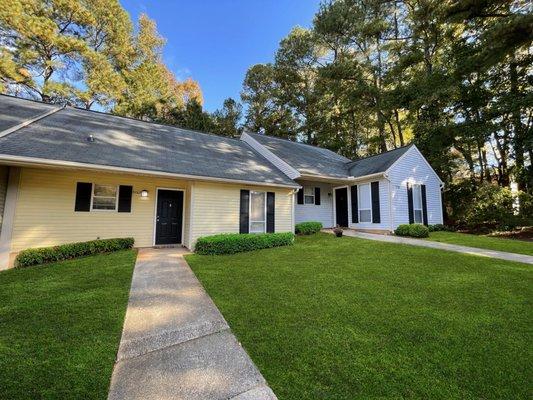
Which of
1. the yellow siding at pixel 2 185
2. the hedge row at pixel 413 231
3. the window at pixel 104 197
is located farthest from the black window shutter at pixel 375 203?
the yellow siding at pixel 2 185

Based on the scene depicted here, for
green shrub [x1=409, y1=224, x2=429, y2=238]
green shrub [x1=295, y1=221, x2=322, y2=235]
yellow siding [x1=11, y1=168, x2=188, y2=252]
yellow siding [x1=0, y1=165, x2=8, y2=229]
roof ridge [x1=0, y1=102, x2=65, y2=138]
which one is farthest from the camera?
green shrub [x1=295, y1=221, x2=322, y2=235]

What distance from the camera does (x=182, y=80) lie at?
28281 mm

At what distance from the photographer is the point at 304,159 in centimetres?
1553

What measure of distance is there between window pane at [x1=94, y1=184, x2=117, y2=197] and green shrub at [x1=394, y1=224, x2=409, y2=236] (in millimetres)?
12180

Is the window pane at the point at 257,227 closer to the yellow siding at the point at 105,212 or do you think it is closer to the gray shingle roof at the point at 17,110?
the yellow siding at the point at 105,212

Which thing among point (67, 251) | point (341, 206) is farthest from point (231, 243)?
point (341, 206)

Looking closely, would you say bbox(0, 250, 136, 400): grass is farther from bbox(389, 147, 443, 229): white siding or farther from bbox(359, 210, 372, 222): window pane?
bbox(389, 147, 443, 229): white siding

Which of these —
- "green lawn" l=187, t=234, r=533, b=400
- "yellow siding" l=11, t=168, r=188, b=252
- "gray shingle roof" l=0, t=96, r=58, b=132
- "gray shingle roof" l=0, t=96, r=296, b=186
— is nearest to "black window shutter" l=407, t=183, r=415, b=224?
"green lawn" l=187, t=234, r=533, b=400

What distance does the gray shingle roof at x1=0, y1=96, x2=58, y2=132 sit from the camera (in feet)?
27.6

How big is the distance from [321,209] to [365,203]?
2.53 meters

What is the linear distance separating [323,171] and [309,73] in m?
18.6

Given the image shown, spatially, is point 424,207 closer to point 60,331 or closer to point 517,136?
point 517,136

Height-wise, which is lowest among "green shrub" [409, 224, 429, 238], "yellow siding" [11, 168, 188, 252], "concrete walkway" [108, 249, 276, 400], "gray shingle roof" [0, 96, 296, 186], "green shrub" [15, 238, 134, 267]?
"concrete walkway" [108, 249, 276, 400]

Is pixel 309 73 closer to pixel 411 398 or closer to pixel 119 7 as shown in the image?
pixel 119 7
